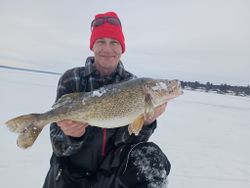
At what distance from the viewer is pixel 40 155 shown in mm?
5145

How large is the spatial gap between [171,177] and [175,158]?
109cm

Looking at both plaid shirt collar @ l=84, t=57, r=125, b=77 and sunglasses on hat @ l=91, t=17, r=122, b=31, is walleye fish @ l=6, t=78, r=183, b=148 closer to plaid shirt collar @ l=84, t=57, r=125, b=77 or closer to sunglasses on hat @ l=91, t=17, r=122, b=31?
plaid shirt collar @ l=84, t=57, r=125, b=77

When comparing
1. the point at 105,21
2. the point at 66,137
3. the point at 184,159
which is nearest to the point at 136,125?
the point at 66,137

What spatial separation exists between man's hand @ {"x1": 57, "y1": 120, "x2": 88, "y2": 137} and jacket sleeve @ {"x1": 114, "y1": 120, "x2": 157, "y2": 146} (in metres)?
0.49

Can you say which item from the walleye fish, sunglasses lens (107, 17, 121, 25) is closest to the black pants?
the walleye fish

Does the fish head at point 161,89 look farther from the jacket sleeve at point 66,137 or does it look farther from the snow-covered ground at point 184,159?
the snow-covered ground at point 184,159

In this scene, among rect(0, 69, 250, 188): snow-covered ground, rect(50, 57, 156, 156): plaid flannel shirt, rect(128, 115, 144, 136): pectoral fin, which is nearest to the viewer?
rect(128, 115, 144, 136): pectoral fin

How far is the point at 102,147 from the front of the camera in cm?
337

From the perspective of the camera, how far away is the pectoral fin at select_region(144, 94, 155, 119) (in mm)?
3101

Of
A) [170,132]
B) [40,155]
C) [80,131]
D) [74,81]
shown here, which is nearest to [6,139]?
[40,155]

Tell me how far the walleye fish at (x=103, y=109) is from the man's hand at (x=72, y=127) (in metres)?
0.05

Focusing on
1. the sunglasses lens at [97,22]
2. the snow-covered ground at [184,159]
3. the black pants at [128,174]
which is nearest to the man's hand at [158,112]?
the black pants at [128,174]

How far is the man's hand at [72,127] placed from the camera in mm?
2975

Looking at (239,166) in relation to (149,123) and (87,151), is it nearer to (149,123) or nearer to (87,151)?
(149,123)
